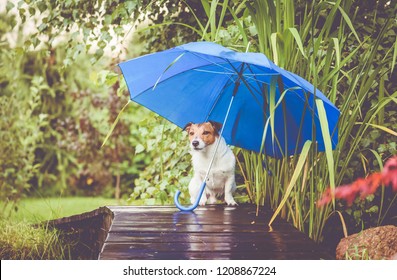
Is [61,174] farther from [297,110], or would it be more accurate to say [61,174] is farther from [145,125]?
[297,110]

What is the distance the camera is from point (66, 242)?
3582mm

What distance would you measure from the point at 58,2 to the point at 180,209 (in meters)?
1.66

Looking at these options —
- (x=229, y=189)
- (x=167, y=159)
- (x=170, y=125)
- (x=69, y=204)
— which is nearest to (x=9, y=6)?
(x=170, y=125)

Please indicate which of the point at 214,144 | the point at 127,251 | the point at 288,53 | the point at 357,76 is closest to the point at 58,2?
the point at 214,144

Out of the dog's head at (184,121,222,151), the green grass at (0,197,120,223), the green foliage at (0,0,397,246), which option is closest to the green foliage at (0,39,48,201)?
the green foliage at (0,0,397,246)

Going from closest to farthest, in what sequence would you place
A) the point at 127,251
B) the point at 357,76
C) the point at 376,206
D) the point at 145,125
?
the point at 127,251 < the point at 357,76 < the point at 376,206 < the point at 145,125

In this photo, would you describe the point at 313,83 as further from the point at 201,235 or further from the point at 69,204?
the point at 69,204

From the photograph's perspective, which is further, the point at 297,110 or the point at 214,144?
the point at 214,144

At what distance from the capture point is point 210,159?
313 centimetres

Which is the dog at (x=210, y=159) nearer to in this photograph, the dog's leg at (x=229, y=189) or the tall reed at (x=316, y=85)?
the dog's leg at (x=229, y=189)

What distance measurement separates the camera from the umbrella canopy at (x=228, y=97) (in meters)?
2.79

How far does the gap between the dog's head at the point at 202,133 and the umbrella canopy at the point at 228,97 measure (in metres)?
0.06

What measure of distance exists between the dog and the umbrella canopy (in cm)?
7

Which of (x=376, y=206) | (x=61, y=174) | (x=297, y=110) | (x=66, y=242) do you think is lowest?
(x=61, y=174)
